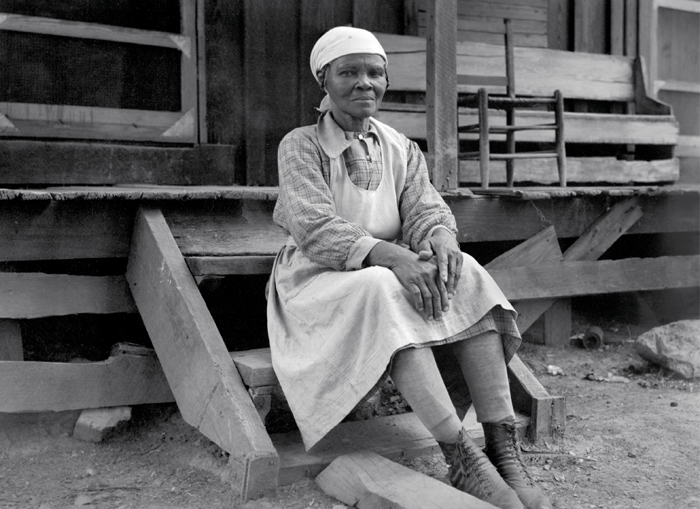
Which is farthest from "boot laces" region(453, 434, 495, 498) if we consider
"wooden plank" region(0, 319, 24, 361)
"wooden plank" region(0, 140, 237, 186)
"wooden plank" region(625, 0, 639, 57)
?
"wooden plank" region(625, 0, 639, 57)

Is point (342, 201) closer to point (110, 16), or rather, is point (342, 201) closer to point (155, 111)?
point (155, 111)

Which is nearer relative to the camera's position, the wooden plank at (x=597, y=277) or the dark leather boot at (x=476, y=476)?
the dark leather boot at (x=476, y=476)

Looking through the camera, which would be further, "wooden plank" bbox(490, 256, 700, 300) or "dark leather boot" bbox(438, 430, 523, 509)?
"wooden plank" bbox(490, 256, 700, 300)

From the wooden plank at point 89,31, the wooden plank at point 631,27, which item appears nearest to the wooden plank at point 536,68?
the wooden plank at point 631,27

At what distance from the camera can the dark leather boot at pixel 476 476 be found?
8.00 feet

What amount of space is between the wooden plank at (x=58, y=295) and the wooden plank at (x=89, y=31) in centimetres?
214

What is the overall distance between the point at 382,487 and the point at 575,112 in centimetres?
518

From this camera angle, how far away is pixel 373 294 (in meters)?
2.63

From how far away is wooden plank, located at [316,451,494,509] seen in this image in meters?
2.39

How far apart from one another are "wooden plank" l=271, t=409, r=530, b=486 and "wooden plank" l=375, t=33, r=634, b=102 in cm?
353

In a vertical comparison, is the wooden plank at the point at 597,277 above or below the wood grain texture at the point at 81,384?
above

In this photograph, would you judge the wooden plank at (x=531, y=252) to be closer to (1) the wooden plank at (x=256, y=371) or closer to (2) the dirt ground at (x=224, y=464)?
(2) the dirt ground at (x=224, y=464)

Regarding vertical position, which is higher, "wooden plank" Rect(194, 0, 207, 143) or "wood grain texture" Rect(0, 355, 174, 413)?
"wooden plank" Rect(194, 0, 207, 143)

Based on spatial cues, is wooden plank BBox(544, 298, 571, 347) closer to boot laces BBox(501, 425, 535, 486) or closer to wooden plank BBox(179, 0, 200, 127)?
boot laces BBox(501, 425, 535, 486)
